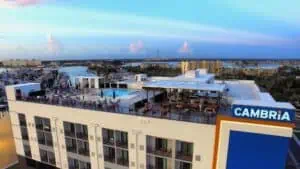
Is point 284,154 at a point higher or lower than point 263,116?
lower

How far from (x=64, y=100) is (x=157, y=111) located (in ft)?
37.5

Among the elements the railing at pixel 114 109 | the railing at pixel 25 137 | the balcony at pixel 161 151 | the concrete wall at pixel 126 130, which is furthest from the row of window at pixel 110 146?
the railing at pixel 114 109

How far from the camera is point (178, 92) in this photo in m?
25.6

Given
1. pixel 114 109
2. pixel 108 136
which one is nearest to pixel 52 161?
pixel 108 136

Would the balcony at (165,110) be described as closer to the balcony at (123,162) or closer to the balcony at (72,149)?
the balcony at (123,162)

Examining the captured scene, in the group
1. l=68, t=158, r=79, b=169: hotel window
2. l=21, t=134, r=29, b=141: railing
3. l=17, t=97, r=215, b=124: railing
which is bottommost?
l=68, t=158, r=79, b=169: hotel window

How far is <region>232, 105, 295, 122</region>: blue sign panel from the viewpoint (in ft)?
44.2

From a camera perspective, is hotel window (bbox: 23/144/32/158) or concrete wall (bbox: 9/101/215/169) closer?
concrete wall (bbox: 9/101/215/169)

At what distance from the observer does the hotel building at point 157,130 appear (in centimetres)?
1423

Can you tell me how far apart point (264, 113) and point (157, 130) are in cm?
856

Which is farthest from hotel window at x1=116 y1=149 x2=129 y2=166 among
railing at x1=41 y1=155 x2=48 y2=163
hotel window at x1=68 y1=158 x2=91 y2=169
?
railing at x1=41 y1=155 x2=48 y2=163

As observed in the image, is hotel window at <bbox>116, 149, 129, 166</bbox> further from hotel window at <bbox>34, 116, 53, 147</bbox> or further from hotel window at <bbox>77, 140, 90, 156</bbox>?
hotel window at <bbox>34, 116, 53, 147</bbox>

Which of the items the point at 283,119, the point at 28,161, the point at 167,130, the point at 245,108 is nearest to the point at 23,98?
the point at 28,161

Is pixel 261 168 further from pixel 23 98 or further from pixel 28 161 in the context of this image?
pixel 28 161
